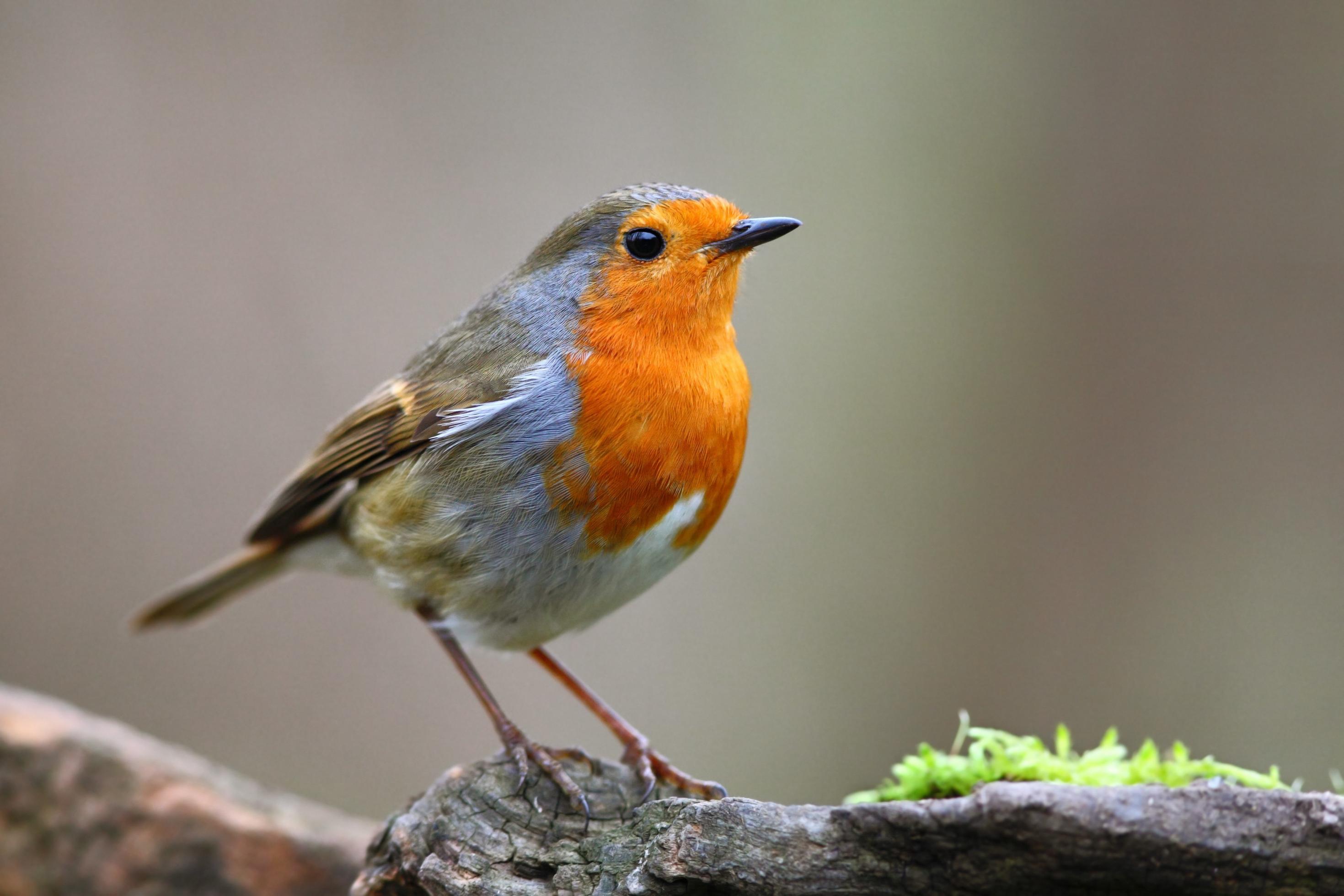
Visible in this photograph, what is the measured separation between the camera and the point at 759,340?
6977 millimetres

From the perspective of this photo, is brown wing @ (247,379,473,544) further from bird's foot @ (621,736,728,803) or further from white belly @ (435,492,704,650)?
bird's foot @ (621,736,728,803)

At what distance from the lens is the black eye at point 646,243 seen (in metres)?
3.39

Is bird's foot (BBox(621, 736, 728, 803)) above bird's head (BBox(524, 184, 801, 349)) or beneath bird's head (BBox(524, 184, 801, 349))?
beneath

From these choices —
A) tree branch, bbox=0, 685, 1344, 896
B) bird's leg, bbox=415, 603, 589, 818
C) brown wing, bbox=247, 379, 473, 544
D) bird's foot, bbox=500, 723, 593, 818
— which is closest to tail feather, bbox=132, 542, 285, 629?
brown wing, bbox=247, 379, 473, 544

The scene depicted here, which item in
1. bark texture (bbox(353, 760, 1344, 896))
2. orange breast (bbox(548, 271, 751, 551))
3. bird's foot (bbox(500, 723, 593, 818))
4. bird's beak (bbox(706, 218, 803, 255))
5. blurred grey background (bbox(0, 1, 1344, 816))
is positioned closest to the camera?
bark texture (bbox(353, 760, 1344, 896))

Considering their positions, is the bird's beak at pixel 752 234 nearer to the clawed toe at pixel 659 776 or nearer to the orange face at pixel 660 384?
the orange face at pixel 660 384

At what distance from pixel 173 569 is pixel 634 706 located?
8.99 feet

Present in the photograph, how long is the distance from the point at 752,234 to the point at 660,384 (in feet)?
1.78

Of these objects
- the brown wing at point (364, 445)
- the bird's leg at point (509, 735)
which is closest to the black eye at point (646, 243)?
the brown wing at point (364, 445)

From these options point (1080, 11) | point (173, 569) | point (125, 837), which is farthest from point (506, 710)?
point (1080, 11)

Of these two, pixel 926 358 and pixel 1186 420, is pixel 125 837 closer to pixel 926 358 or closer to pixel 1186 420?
pixel 926 358

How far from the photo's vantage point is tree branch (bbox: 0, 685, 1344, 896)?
6.25 feet

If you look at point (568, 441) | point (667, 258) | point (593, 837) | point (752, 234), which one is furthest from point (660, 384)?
point (593, 837)

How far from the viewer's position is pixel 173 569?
6.59m
